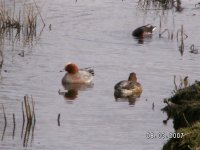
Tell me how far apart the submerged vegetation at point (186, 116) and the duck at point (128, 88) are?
2.17m

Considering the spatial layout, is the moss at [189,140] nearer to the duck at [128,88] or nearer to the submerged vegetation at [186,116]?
the submerged vegetation at [186,116]

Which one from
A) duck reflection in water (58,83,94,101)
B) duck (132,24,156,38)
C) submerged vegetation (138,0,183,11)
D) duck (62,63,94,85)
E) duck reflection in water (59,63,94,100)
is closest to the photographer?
duck reflection in water (58,83,94,101)

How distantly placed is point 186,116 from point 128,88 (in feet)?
16.2

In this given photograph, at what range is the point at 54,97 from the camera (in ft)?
46.5

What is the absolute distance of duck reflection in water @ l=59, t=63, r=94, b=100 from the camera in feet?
51.6

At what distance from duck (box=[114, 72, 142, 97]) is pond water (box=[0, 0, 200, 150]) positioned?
0.14 meters

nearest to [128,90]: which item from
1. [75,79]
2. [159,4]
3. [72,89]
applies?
[72,89]

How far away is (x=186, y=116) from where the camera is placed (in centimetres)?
1021

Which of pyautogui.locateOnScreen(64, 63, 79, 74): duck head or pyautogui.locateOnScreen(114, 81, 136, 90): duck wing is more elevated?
pyautogui.locateOnScreen(114, 81, 136, 90): duck wing

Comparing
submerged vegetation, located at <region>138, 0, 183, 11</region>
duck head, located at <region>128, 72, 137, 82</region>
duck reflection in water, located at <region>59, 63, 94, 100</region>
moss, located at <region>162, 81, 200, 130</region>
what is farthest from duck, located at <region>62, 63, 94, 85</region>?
submerged vegetation, located at <region>138, 0, 183, 11</region>

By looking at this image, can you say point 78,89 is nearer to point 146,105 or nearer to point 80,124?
point 146,105

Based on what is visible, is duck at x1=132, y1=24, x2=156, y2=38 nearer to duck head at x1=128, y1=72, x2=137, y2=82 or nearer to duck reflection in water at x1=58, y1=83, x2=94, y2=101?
duck reflection in water at x1=58, y1=83, x2=94, y2=101

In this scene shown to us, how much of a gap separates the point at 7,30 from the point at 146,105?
6.67 m

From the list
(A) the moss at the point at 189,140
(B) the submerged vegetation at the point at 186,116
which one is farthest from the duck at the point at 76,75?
(A) the moss at the point at 189,140
